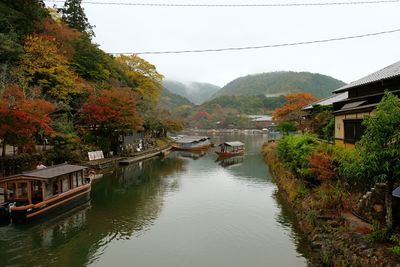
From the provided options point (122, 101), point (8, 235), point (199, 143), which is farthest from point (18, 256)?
point (199, 143)

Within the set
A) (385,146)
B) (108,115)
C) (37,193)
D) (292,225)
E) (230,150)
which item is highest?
(108,115)

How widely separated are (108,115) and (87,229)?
20.5 m

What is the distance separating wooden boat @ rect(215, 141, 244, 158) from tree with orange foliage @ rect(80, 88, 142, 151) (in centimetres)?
1467

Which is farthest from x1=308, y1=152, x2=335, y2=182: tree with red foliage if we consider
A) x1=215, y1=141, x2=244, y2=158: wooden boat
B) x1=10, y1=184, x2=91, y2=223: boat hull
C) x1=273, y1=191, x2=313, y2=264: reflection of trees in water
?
x1=215, y1=141, x2=244, y2=158: wooden boat

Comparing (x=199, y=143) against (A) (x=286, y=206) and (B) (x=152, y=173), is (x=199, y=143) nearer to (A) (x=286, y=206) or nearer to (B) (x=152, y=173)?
(B) (x=152, y=173)

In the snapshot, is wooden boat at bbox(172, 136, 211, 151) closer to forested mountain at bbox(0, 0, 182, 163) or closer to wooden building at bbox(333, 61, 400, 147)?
forested mountain at bbox(0, 0, 182, 163)

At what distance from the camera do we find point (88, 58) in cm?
4725

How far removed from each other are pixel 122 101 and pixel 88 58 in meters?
14.9

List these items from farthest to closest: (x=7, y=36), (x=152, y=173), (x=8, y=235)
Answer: (x=152, y=173), (x=7, y=36), (x=8, y=235)

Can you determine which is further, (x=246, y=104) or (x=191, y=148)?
(x=246, y=104)

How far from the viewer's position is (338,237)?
11.5 meters

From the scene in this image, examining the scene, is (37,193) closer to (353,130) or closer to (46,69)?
(353,130)

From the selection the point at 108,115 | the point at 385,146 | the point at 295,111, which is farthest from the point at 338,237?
the point at 295,111

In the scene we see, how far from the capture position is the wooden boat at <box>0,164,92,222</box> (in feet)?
54.6
